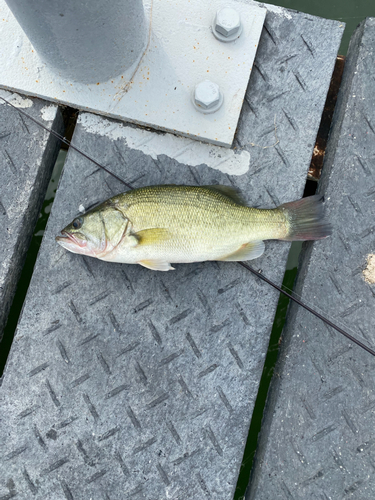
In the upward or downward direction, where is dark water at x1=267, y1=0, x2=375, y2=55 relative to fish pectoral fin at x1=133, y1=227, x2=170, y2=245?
upward

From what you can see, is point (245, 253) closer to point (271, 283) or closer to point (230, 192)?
point (271, 283)

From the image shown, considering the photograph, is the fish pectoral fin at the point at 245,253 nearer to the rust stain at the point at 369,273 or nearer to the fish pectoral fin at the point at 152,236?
the fish pectoral fin at the point at 152,236

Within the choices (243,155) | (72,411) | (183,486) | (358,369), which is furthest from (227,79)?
(183,486)

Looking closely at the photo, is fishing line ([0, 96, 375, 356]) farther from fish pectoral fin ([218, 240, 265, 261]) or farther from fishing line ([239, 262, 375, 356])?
fish pectoral fin ([218, 240, 265, 261])

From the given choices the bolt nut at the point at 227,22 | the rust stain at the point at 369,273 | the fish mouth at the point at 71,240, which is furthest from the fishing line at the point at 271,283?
the bolt nut at the point at 227,22

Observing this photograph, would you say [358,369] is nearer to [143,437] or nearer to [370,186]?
[370,186]

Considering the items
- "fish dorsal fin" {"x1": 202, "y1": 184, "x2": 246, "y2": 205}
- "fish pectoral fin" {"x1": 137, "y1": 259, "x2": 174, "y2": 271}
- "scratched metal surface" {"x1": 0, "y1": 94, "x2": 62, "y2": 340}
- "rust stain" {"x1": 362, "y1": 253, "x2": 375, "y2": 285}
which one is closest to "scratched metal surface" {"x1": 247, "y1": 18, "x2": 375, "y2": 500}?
"rust stain" {"x1": 362, "y1": 253, "x2": 375, "y2": 285}
